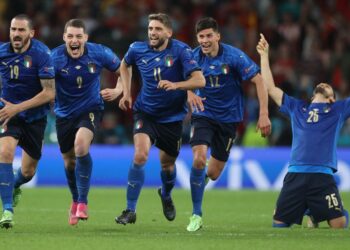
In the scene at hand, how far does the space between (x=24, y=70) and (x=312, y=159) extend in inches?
132

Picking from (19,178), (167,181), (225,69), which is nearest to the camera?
(225,69)

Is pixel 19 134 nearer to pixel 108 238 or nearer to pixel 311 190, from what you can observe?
pixel 108 238

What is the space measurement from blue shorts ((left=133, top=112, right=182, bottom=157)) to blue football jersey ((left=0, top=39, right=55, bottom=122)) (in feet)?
3.79

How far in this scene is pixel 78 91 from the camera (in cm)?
1228

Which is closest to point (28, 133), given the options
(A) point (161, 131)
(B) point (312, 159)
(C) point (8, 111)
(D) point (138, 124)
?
(C) point (8, 111)

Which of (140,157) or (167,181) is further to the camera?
(167,181)

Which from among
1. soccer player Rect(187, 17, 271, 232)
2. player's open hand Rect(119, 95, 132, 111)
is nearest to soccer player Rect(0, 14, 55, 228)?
player's open hand Rect(119, 95, 132, 111)

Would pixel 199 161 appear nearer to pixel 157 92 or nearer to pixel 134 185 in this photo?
pixel 134 185

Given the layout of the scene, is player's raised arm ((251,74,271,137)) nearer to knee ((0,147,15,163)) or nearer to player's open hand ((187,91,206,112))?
player's open hand ((187,91,206,112))

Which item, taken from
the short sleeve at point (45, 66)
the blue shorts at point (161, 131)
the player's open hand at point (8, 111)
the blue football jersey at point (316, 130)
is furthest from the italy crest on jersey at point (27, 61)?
the blue football jersey at point (316, 130)

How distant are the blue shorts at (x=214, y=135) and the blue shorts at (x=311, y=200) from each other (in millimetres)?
1109

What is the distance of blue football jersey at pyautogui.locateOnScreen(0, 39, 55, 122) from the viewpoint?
11.7m

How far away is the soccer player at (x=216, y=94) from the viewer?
1216 centimetres

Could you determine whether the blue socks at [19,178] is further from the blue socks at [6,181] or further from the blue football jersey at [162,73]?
the blue football jersey at [162,73]
